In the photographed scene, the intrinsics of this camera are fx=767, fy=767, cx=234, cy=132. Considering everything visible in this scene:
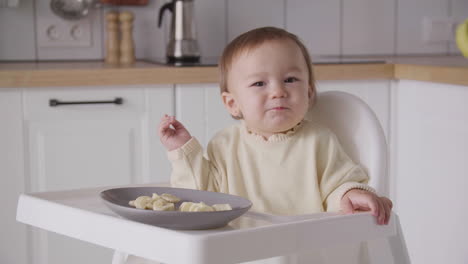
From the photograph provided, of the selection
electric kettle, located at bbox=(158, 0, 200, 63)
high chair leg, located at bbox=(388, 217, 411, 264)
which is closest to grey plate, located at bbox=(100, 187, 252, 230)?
high chair leg, located at bbox=(388, 217, 411, 264)

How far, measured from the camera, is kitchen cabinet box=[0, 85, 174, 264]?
6.49ft

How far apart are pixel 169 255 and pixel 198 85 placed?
49.1 inches

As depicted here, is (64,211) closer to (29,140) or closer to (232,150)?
(232,150)

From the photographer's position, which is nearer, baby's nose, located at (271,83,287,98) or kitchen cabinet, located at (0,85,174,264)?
baby's nose, located at (271,83,287,98)

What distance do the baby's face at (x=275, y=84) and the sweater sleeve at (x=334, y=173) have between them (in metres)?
0.08

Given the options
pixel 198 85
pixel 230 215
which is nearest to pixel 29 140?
pixel 198 85

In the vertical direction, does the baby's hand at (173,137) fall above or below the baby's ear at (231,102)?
below

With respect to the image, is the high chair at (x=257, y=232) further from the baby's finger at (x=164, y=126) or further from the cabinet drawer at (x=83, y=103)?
the cabinet drawer at (x=83, y=103)

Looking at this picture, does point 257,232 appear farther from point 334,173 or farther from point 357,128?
point 357,128

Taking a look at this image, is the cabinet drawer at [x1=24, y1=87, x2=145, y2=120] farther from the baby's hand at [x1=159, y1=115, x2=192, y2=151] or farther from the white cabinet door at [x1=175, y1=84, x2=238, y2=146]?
the baby's hand at [x1=159, y1=115, x2=192, y2=151]

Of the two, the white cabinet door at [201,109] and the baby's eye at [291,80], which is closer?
the baby's eye at [291,80]

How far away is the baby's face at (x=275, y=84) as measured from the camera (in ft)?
4.05

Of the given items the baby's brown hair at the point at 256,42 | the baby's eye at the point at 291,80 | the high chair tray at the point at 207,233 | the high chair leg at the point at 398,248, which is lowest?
the high chair leg at the point at 398,248

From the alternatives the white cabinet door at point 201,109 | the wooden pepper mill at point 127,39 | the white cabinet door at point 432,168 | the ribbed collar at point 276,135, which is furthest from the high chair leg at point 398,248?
the wooden pepper mill at point 127,39
